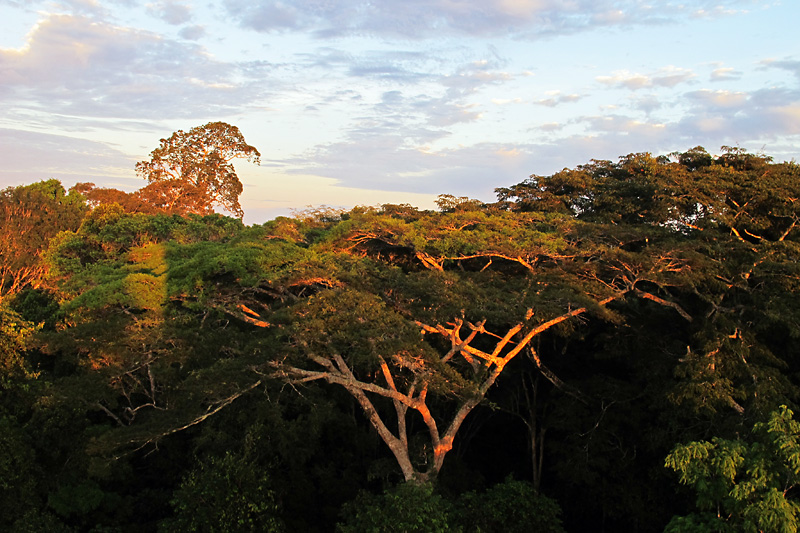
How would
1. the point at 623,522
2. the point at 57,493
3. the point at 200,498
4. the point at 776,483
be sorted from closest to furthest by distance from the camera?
1. the point at 776,483
2. the point at 200,498
3. the point at 57,493
4. the point at 623,522

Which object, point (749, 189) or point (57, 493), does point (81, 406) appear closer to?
point (57, 493)

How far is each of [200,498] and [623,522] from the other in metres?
8.51

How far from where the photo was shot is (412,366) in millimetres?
10172

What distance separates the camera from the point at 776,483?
20.5 feet

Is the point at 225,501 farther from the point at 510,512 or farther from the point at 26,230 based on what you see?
the point at 26,230

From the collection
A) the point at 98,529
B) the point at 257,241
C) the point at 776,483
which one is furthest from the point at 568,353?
the point at 98,529

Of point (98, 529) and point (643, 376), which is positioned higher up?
point (643, 376)

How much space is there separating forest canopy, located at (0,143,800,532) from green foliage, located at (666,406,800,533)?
258 millimetres

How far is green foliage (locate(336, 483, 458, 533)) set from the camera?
862 cm

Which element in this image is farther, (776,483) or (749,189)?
(749,189)

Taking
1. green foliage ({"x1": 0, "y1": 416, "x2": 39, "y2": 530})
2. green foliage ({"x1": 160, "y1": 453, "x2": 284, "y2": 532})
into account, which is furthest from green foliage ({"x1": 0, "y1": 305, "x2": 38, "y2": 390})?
green foliage ({"x1": 160, "y1": 453, "x2": 284, "y2": 532})

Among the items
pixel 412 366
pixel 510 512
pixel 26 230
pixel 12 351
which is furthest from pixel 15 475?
pixel 26 230

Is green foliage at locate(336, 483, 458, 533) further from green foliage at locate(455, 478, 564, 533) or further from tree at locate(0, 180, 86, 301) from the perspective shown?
tree at locate(0, 180, 86, 301)

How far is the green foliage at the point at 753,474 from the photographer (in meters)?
5.90
